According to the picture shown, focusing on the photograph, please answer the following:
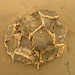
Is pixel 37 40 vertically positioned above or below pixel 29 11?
below

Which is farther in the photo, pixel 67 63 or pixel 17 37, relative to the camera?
pixel 67 63

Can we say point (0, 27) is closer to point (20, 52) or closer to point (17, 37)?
point (17, 37)

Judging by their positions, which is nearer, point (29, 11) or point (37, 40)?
point (37, 40)

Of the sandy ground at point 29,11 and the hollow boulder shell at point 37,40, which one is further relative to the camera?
the sandy ground at point 29,11

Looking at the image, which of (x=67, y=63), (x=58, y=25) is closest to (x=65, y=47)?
(x=67, y=63)

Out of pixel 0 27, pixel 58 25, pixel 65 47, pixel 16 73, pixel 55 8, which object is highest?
pixel 55 8
